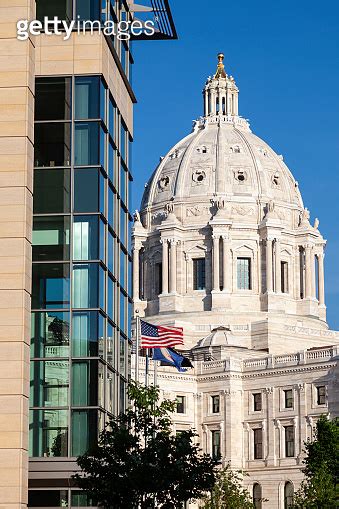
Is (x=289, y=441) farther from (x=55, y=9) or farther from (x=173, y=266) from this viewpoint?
(x=55, y=9)

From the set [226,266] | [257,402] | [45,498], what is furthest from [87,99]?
[226,266]

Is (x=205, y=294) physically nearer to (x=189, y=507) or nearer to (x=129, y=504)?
(x=189, y=507)

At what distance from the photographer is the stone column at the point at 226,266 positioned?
518 ft

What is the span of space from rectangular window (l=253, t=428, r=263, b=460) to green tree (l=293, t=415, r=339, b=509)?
38.8m

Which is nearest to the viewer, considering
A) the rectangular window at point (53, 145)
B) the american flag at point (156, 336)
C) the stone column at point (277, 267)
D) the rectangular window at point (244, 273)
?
the rectangular window at point (53, 145)

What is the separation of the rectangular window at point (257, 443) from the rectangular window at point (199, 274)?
2714cm

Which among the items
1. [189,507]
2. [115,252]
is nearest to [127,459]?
[115,252]

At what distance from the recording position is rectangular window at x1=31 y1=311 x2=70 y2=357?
4681cm

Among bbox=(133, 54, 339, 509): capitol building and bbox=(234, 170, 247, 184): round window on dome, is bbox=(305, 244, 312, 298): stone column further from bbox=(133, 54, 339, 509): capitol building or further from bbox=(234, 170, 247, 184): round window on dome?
bbox=(234, 170, 247, 184): round window on dome

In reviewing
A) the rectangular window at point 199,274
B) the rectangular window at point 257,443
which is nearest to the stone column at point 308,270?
the rectangular window at point 199,274

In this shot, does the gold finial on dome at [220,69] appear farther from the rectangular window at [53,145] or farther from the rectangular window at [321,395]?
the rectangular window at [53,145]

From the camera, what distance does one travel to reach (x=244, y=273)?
161m

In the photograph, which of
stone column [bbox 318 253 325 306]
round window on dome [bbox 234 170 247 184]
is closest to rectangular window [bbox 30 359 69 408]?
round window on dome [bbox 234 170 247 184]

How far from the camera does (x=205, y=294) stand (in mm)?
159000
